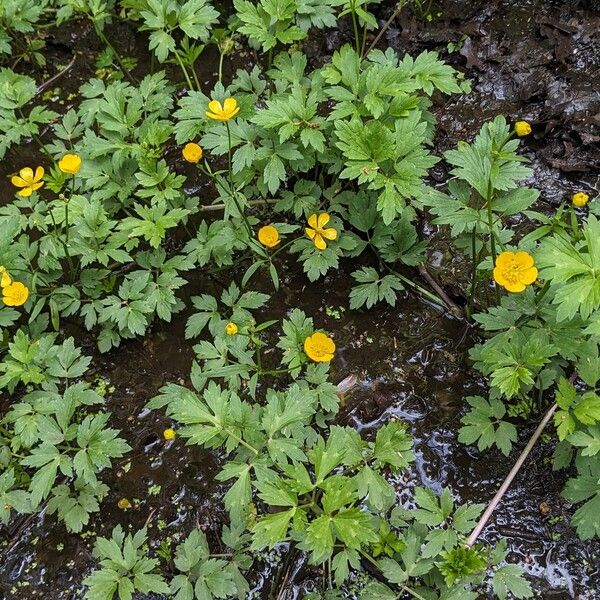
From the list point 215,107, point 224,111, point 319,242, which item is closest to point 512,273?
point 319,242

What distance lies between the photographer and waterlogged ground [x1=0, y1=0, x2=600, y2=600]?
106 inches

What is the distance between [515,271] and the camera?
2496mm

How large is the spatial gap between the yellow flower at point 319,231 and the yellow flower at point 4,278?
1.41 metres

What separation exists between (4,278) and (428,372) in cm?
203

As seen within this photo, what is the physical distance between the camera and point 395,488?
9.27ft

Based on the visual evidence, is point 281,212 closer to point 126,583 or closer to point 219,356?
point 219,356

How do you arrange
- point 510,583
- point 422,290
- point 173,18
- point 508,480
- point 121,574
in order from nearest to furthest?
point 510,583
point 121,574
point 508,480
point 422,290
point 173,18

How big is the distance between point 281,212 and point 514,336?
4.88ft

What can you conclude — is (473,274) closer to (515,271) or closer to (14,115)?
(515,271)

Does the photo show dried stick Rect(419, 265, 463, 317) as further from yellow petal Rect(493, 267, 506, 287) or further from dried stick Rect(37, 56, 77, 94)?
dried stick Rect(37, 56, 77, 94)

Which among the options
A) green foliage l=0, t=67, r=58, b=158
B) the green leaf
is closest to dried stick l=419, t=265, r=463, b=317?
the green leaf

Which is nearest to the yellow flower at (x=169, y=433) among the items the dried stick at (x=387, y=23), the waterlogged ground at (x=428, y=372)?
the waterlogged ground at (x=428, y=372)

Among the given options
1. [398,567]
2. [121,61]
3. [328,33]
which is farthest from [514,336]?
[121,61]

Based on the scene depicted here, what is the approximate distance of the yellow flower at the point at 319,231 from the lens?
313 cm
